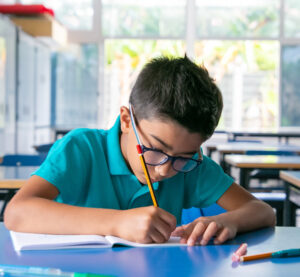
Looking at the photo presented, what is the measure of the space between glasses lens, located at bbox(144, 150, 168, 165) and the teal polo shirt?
202 mm

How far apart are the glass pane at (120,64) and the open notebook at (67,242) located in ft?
23.6

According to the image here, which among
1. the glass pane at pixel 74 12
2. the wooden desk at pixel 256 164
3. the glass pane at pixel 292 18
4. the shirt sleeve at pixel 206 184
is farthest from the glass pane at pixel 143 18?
the shirt sleeve at pixel 206 184

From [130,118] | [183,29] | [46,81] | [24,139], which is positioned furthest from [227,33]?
[130,118]

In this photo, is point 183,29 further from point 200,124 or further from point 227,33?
point 200,124

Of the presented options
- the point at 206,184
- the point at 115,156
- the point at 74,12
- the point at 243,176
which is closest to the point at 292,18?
the point at 74,12

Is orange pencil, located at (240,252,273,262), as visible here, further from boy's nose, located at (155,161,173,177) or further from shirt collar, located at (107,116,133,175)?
shirt collar, located at (107,116,133,175)

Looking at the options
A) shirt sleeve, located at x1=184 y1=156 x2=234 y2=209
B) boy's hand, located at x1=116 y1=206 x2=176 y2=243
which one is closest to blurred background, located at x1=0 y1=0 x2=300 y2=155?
shirt sleeve, located at x1=184 y1=156 x2=234 y2=209

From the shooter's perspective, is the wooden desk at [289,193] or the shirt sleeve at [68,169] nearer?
the shirt sleeve at [68,169]

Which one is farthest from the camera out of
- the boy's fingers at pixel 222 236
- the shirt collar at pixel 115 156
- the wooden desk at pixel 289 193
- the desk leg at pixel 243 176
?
the desk leg at pixel 243 176

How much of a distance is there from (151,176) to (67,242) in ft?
0.87

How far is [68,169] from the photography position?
1260mm

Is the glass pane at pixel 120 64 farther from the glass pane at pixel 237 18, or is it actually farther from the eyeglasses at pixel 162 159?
the eyeglasses at pixel 162 159

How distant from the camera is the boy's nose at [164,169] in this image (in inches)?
43.7

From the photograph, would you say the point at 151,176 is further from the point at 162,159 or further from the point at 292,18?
the point at 292,18
